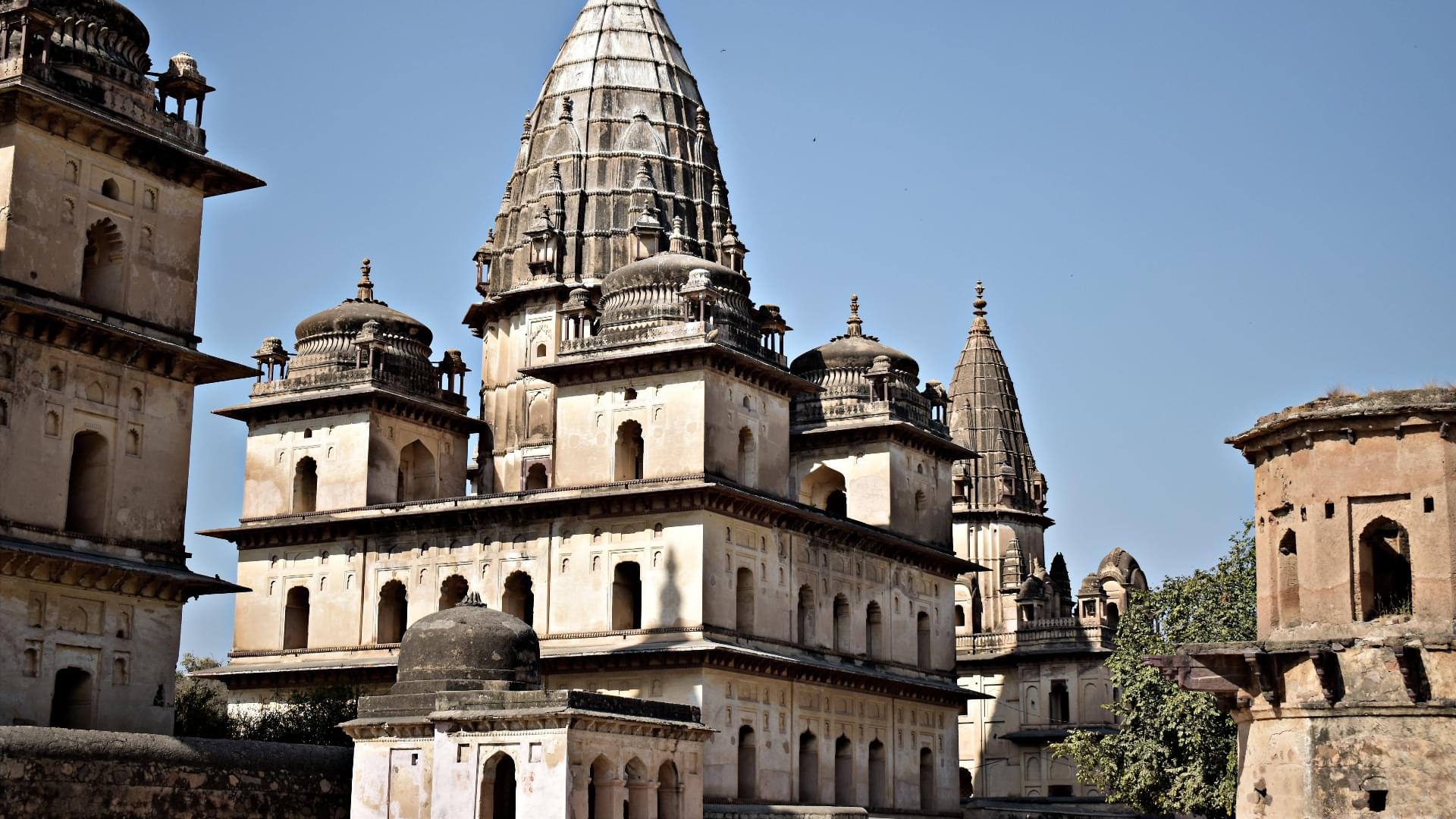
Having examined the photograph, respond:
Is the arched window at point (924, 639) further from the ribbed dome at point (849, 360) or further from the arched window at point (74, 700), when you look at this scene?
the arched window at point (74, 700)

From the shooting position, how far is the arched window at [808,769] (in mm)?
42062

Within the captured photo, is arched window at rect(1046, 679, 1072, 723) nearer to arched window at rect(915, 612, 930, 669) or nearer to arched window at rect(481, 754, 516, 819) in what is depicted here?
arched window at rect(915, 612, 930, 669)

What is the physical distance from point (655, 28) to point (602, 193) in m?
5.83

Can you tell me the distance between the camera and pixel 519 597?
41812 millimetres

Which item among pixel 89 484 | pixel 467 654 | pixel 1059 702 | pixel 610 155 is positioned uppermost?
pixel 610 155

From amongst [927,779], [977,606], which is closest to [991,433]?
[977,606]

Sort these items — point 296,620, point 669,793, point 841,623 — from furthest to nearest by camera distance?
1. point 841,623
2. point 296,620
3. point 669,793

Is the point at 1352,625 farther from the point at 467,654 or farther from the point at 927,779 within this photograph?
the point at 927,779

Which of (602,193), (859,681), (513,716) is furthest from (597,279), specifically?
(513,716)

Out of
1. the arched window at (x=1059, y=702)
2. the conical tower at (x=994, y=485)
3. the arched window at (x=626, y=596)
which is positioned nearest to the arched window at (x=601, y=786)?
the arched window at (x=626, y=596)

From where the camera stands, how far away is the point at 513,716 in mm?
28766

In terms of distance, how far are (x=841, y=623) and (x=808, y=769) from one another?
12.1 feet

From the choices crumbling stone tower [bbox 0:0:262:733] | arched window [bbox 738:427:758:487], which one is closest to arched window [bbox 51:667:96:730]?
crumbling stone tower [bbox 0:0:262:733]

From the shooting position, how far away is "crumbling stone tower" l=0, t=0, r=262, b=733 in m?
27.5
